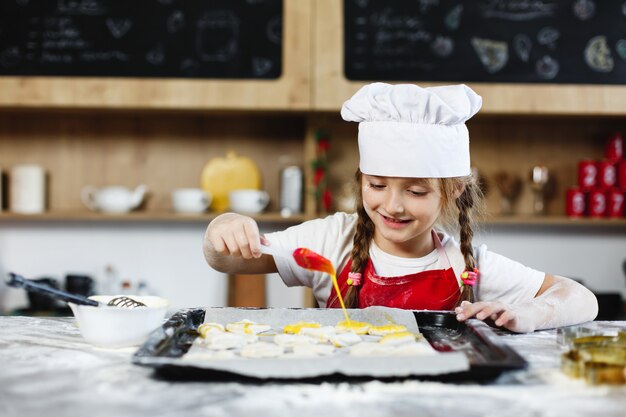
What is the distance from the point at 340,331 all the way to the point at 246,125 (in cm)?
199

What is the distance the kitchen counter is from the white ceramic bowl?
0.06 meters

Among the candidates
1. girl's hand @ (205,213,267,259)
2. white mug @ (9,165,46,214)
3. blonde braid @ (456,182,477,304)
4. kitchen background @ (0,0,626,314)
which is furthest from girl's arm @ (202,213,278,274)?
white mug @ (9,165,46,214)

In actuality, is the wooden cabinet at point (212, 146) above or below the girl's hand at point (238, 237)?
above

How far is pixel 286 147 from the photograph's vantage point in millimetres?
3143

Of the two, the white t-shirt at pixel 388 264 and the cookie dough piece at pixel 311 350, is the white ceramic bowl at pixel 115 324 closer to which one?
the cookie dough piece at pixel 311 350

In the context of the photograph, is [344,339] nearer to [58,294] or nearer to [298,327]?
[298,327]

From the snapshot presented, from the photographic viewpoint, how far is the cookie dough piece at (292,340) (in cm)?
117

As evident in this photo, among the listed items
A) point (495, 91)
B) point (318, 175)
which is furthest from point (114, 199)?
point (495, 91)

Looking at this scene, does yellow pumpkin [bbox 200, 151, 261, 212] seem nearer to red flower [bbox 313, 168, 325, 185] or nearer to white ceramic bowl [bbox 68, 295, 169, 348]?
red flower [bbox 313, 168, 325, 185]

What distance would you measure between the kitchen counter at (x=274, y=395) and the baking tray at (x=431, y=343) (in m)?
0.02

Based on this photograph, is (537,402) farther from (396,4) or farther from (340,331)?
(396,4)

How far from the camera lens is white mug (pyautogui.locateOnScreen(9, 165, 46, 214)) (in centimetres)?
296

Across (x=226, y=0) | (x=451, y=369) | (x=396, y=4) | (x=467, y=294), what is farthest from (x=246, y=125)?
(x=451, y=369)

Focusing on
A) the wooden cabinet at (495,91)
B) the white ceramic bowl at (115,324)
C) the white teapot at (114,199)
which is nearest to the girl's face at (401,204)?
the white ceramic bowl at (115,324)
